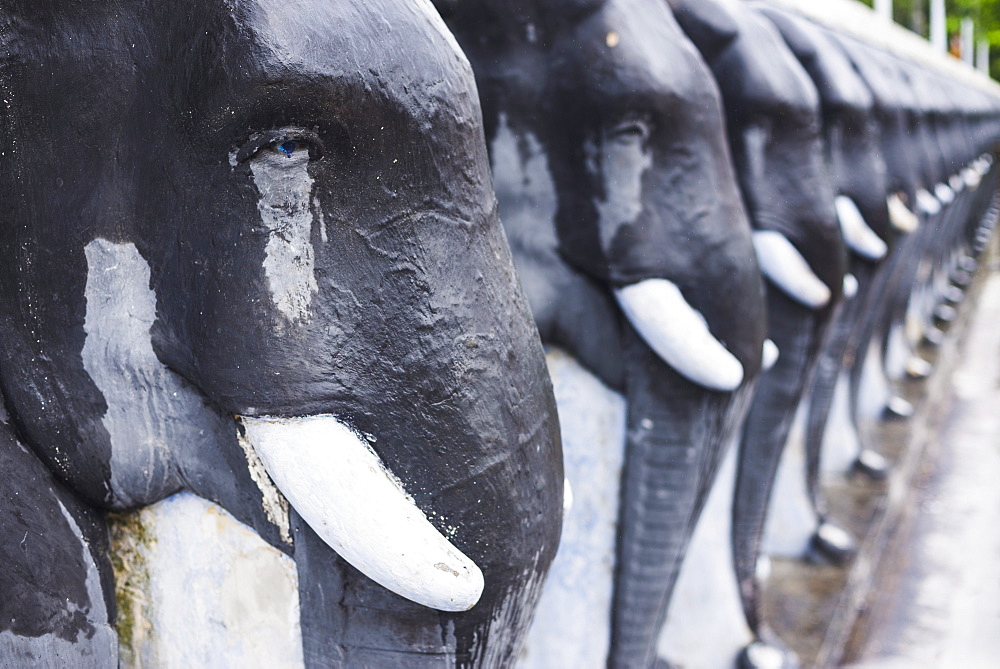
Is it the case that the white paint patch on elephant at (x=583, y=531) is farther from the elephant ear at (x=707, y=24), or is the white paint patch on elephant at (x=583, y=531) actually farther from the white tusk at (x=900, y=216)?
the white tusk at (x=900, y=216)

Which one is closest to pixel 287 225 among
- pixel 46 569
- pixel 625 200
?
pixel 46 569

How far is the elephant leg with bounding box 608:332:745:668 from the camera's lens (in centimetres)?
131

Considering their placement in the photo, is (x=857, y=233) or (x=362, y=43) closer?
(x=362, y=43)

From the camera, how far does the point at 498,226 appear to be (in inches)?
27.7

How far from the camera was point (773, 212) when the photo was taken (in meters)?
1.60

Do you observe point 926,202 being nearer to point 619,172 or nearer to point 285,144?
point 619,172

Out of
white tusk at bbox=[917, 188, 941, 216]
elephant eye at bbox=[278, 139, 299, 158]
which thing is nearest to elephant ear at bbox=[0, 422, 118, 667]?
elephant eye at bbox=[278, 139, 299, 158]

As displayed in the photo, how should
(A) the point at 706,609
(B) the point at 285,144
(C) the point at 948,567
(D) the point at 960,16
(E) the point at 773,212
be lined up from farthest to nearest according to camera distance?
(D) the point at 960,16, (C) the point at 948,567, (A) the point at 706,609, (E) the point at 773,212, (B) the point at 285,144

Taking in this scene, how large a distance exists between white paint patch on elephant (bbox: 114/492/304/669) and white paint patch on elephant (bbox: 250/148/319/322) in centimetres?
19

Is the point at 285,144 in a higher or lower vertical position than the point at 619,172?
higher

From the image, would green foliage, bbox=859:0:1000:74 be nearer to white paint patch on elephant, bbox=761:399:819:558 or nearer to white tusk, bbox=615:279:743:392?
white paint patch on elephant, bbox=761:399:819:558

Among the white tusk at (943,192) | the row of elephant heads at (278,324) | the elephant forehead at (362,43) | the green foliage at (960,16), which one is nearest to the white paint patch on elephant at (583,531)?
the row of elephant heads at (278,324)

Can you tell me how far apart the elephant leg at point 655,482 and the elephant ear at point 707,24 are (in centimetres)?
50

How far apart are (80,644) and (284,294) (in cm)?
31
